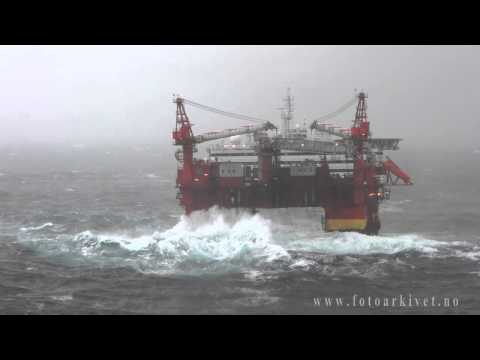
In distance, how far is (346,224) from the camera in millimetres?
55094

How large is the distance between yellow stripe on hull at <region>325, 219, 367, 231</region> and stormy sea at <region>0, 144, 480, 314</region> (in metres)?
1.01

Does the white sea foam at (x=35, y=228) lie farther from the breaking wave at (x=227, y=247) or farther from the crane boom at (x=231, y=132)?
the crane boom at (x=231, y=132)

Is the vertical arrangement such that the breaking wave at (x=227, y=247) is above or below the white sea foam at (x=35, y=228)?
below

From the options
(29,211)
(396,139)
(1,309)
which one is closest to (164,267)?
(1,309)

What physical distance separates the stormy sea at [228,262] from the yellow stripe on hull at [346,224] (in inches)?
39.6

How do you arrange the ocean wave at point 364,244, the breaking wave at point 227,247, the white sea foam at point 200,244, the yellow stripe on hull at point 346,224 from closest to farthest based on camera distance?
the breaking wave at point 227,247 < the white sea foam at point 200,244 < the ocean wave at point 364,244 < the yellow stripe on hull at point 346,224

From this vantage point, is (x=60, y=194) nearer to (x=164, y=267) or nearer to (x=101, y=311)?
(x=164, y=267)

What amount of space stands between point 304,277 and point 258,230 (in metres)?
11.6

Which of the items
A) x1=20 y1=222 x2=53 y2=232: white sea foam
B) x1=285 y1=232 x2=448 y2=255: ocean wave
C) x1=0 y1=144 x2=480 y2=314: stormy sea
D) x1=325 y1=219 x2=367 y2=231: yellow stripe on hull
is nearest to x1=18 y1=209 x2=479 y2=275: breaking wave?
x1=285 y1=232 x2=448 y2=255: ocean wave

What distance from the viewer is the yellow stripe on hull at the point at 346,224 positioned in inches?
2159

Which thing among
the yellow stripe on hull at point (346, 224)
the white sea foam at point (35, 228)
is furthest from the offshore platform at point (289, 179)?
the white sea foam at point (35, 228)

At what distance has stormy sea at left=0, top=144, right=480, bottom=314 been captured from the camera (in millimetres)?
36438

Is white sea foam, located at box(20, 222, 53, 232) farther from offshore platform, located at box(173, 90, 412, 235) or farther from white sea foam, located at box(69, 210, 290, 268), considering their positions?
offshore platform, located at box(173, 90, 412, 235)

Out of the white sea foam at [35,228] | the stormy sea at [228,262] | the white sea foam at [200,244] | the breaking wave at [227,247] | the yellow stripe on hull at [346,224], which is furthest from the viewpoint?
the white sea foam at [35,228]
